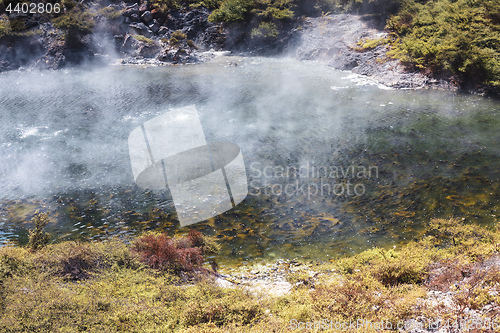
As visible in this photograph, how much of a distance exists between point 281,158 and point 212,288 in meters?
8.58

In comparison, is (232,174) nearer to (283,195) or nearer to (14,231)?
(283,195)

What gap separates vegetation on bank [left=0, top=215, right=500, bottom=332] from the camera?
666cm

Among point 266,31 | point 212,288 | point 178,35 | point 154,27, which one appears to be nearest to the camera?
point 212,288

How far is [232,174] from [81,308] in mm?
8610

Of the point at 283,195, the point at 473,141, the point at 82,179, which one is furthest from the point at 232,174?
the point at 473,141

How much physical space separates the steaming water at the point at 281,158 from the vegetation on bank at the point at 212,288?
57.5 inches

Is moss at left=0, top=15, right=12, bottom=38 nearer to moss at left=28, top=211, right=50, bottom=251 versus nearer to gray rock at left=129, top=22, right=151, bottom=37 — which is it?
gray rock at left=129, top=22, right=151, bottom=37

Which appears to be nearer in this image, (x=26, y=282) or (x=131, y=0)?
(x=26, y=282)

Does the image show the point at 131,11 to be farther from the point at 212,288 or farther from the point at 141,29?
the point at 212,288

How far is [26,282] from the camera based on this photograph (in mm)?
7871

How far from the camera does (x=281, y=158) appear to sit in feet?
51.5

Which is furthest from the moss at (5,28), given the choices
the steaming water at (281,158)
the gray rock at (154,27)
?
the gray rock at (154,27)

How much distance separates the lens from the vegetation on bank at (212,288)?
6656 millimetres

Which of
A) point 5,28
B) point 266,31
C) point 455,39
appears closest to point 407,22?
point 455,39
